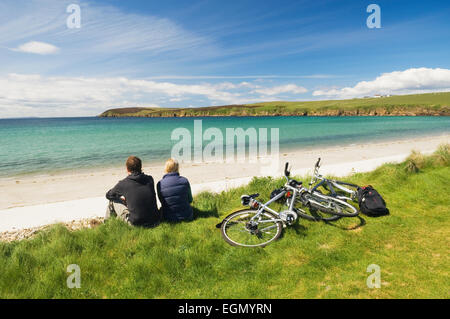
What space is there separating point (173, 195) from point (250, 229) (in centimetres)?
220

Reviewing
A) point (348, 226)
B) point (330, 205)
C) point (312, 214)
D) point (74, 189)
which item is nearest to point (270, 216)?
point (312, 214)

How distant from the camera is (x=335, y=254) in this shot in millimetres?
4977

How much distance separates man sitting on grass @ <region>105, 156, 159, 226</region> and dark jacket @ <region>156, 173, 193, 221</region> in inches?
12.0

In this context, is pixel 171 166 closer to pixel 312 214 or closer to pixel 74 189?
pixel 312 214

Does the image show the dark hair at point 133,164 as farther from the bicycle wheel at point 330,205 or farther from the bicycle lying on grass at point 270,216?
the bicycle wheel at point 330,205

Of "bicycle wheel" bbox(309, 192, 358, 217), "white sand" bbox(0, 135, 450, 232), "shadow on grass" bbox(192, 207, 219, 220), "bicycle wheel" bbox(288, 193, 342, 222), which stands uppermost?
"bicycle wheel" bbox(309, 192, 358, 217)

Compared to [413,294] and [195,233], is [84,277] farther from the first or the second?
[413,294]

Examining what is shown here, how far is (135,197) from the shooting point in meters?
5.79

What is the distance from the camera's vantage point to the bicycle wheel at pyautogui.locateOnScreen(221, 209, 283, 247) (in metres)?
5.51

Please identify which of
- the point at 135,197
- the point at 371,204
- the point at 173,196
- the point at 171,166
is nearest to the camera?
the point at 135,197

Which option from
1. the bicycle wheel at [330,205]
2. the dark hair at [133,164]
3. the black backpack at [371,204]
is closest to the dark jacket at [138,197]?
the dark hair at [133,164]

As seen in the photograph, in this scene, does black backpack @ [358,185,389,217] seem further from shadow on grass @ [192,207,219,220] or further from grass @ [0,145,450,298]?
shadow on grass @ [192,207,219,220]

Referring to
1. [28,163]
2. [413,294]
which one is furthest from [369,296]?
[28,163]

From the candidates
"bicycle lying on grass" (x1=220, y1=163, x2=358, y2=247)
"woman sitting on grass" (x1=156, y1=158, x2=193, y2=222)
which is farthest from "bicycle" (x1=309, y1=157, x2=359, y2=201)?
"woman sitting on grass" (x1=156, y1=158, x2=193, y2=222)
